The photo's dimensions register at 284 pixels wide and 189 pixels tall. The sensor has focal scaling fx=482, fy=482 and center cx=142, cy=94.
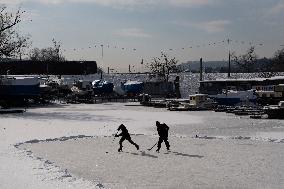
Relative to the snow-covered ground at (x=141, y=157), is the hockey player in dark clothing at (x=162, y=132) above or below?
above

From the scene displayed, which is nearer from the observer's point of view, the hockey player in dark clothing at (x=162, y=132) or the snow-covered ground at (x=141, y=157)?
the snow-covered ground at (x=141, y=157)

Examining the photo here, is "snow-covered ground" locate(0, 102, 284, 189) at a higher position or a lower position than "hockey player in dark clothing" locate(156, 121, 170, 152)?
lower

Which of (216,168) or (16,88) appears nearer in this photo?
(216,168)

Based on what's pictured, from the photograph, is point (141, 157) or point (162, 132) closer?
point (141, 157)

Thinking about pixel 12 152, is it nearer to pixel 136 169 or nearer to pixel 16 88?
pixel 136 169

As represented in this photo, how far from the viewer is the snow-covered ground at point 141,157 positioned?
1255 centimetres

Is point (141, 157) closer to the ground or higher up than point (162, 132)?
closer to the ground

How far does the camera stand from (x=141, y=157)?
663 inches

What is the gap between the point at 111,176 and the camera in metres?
13.3

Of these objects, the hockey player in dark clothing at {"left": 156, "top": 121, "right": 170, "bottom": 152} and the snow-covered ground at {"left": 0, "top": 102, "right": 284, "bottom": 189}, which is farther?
the hockey player in dark clothing at {"left": 156, "top": 121, "right": 170, "bottom": 152}

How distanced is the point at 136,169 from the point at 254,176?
3447 millimetres

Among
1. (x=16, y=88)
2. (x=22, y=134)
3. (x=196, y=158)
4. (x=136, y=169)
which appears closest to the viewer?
(x=136, y=169)

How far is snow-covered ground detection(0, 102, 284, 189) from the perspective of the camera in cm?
1255

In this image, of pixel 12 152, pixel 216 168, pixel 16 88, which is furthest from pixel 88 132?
pixel 16 88
